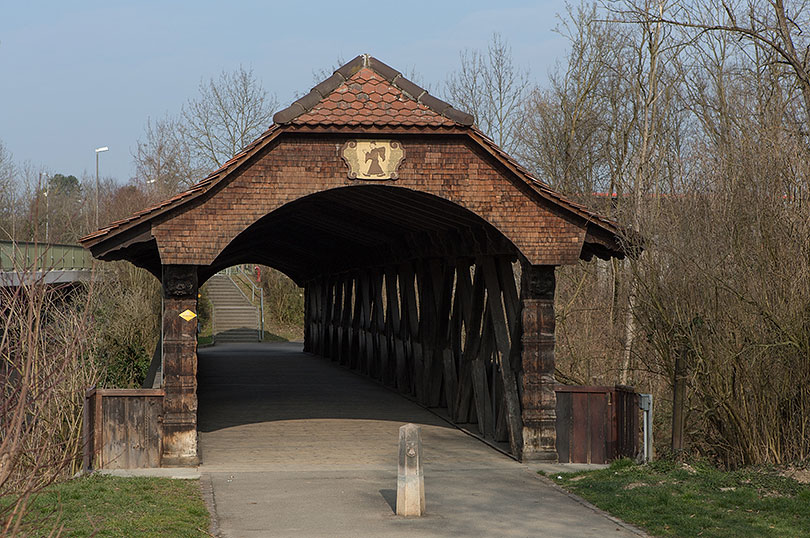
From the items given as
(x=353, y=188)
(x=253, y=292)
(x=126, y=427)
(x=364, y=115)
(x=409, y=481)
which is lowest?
(x=409, y=481)

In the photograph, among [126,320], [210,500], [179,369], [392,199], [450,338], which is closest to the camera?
[210,500]

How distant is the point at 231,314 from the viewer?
48250 millimetres

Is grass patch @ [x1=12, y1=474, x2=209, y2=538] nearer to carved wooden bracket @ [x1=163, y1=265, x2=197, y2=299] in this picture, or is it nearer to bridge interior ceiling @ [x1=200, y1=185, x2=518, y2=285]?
carved wooden bracket @ [x1=163, y1=265, x2=197, y2=299]

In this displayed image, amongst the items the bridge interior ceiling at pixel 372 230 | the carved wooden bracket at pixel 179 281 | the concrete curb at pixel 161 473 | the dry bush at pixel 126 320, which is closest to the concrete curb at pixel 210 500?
the concrete curb at pixel 161 473

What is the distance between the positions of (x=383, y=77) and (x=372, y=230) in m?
6.34

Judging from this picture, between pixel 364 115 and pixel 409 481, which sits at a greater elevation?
pixel 364 115

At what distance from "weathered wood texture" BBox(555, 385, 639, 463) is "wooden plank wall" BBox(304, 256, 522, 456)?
0.61 m

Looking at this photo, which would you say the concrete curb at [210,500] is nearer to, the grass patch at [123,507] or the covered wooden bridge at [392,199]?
the grass patch at [123,507]

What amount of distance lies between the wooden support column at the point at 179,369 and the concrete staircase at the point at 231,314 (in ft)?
105

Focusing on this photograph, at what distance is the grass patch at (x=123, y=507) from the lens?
26.9 ft

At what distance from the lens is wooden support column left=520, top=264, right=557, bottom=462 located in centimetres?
1255

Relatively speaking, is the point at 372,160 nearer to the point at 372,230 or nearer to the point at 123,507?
the point at 123,507

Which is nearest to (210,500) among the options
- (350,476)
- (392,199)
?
(350,476)

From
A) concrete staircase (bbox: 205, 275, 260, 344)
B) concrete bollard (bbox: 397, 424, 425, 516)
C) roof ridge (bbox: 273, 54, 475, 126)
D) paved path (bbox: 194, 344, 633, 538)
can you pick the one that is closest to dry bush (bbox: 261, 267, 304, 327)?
concrete staircase (bbox: 205, 275, 260, 344)
